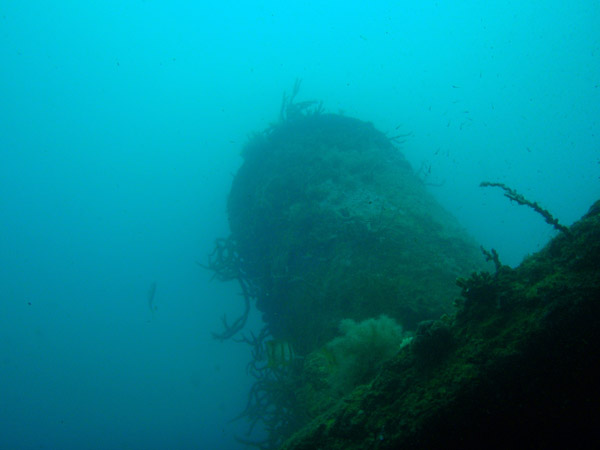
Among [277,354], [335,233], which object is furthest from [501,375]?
[277,354]

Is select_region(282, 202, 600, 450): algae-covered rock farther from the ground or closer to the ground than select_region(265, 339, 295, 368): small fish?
closer to the ground

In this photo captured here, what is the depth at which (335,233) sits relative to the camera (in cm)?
641

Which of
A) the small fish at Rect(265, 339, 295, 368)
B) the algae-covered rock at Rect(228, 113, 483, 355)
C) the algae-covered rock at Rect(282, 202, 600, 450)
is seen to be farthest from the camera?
the small fish at Rect(265, 339, 295, 368)

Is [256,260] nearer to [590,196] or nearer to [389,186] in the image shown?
[389,186]

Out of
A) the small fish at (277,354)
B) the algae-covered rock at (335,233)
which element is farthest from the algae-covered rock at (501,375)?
the small fish at (277,354)

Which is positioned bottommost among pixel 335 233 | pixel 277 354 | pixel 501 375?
pixel 501 375

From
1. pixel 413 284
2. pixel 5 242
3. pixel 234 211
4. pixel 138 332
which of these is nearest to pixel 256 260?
pixel 234 211

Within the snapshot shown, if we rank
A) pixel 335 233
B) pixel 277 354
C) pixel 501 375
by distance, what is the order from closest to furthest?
pixel 501 375
pixel 277 354
pixel 335 233

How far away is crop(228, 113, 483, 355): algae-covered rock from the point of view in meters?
5.35

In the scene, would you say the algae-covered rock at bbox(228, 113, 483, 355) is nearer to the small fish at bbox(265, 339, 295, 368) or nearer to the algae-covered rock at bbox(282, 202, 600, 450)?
the small fish at bbox(265, 339, 295, 368)

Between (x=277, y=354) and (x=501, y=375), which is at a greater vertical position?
(x=277, y=354)

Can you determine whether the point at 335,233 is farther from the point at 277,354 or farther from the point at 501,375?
the point at 501,375

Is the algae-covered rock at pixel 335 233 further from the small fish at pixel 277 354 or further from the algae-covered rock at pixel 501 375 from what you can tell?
the algae-covered rock at pixel 501 375

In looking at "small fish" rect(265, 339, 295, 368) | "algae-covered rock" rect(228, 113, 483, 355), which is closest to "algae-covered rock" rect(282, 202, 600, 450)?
"algae-covered rock" rect(228, 113, 483, 355)
